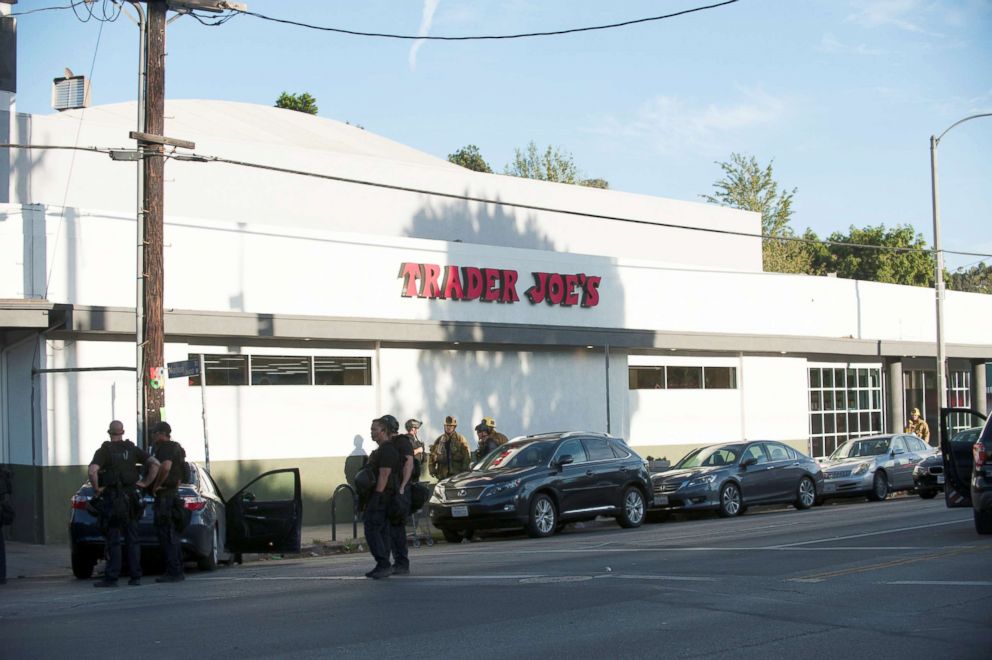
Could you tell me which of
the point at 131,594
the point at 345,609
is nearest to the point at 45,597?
the point at 131,594

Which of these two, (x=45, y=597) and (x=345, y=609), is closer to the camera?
(x=345, y=609)

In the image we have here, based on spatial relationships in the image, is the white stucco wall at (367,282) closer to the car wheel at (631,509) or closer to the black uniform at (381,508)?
the car wheel at (631,509)

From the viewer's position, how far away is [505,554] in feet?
53.2

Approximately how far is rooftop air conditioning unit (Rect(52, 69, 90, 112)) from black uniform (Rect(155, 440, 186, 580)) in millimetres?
11397

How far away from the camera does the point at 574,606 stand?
10531mm

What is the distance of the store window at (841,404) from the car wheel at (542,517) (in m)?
16.9

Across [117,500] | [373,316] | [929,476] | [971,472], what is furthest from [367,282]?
[929,476]

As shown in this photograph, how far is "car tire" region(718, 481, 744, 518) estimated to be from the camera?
23.2 meters

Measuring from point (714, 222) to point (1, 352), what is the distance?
24.3 metres

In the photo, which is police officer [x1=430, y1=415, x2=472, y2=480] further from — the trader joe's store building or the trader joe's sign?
the trader joe's sign

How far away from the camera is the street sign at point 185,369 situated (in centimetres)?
1733

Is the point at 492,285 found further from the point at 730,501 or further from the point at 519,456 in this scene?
the point at 519,456

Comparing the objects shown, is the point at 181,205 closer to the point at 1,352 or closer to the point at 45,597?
the point at 1,352

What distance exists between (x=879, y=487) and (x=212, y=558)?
1645 centimetres
